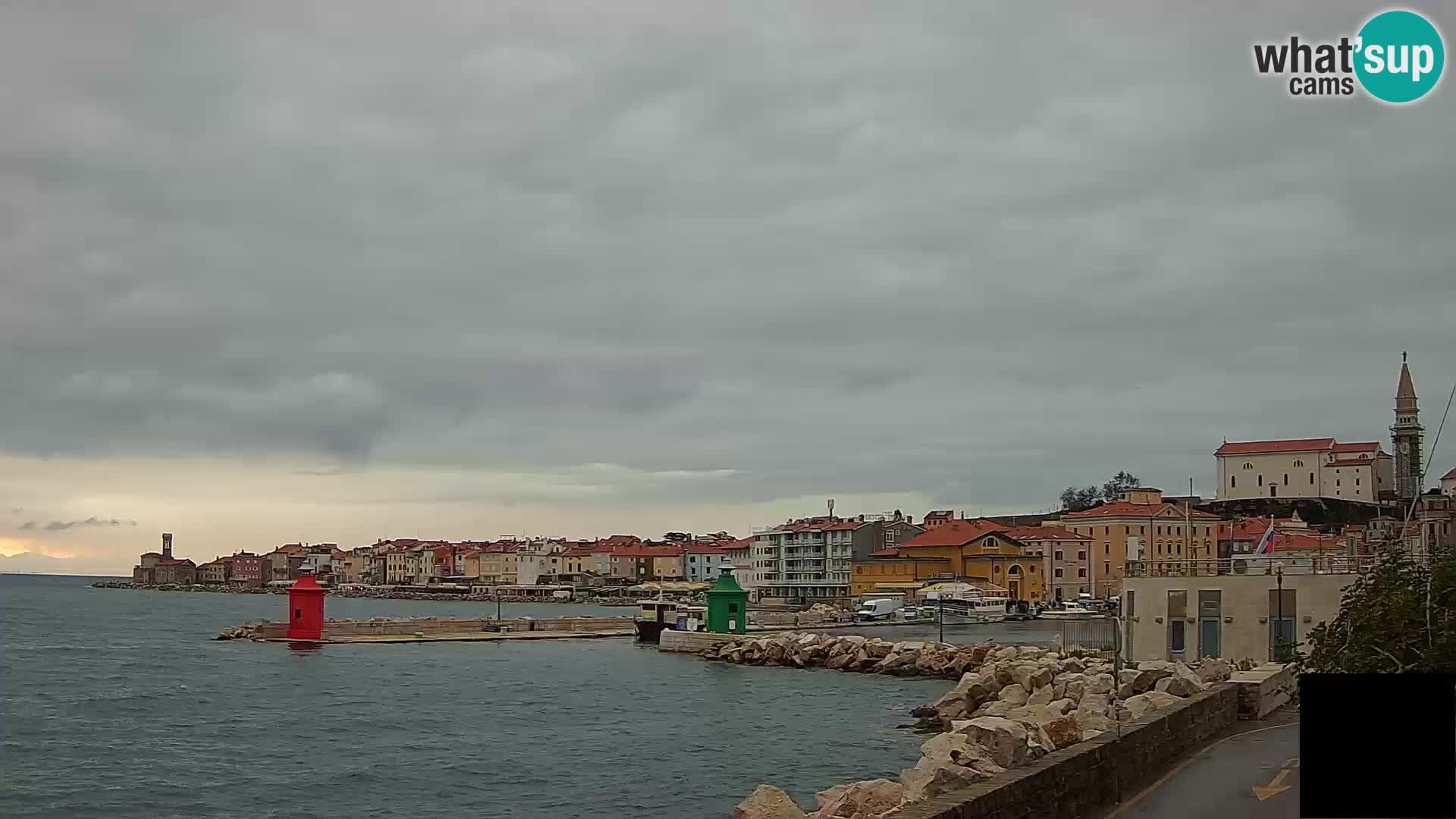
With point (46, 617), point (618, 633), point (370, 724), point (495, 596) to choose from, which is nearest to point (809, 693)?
point (370, 724)

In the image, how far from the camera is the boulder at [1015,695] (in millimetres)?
31656

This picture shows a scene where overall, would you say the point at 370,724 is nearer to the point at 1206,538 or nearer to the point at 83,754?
the point at 83,754

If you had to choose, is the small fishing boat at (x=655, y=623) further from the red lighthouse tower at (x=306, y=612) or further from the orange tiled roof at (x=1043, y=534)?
the orange tiled roof at (x=1043, y=534)

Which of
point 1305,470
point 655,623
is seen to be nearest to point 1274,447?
point 1305,470

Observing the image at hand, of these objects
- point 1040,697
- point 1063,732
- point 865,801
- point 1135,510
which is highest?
point 1135,510

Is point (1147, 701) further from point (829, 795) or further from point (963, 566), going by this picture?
point (963, 566)

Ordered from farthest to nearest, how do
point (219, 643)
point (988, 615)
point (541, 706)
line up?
1. point (988, 615)
2. point (219, 643)
3. point (541, 706)

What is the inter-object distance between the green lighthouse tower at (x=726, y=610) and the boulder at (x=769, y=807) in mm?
48928

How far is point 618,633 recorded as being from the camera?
272 feet

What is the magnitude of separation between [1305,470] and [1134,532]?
3671 centimetres

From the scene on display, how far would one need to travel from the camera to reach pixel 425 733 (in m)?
35.5

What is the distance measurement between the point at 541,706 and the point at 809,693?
33.4 ft

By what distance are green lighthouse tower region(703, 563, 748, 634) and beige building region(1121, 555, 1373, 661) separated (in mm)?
35034

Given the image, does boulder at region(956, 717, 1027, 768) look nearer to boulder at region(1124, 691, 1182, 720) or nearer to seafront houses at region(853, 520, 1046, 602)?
boulder at region(1124, 691, 1182, 720)
